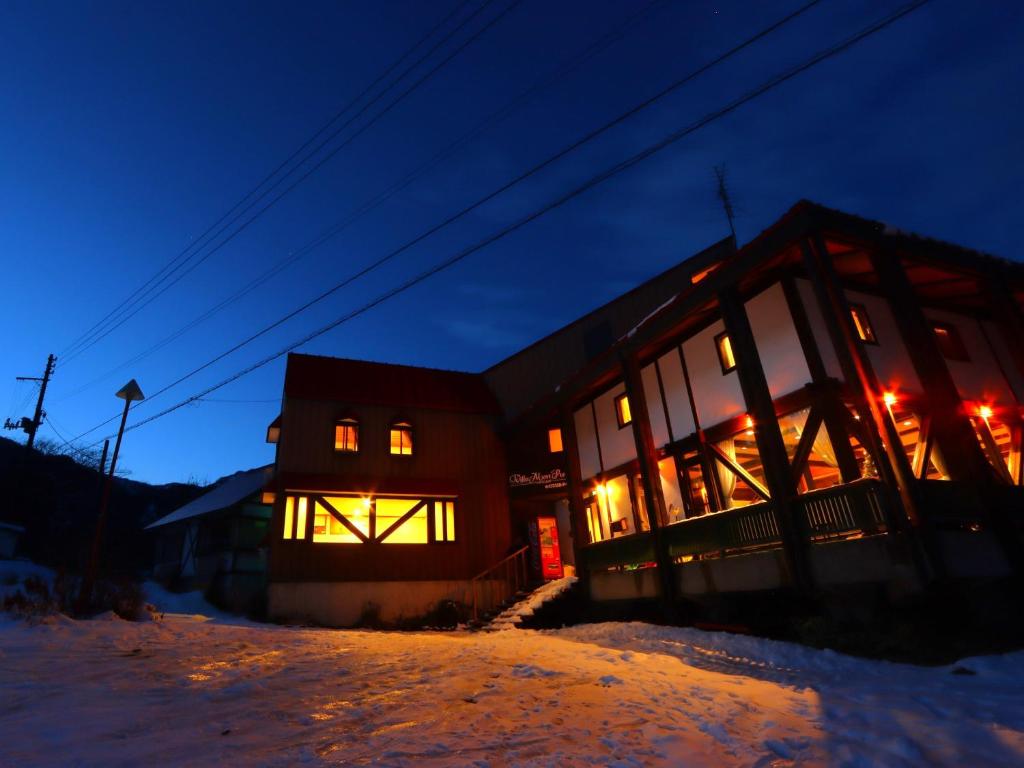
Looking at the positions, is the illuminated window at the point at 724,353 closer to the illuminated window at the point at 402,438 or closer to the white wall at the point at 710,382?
the white wall at the point at 710,382

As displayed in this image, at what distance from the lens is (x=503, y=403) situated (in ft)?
83.8

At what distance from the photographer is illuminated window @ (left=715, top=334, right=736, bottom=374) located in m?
15.0

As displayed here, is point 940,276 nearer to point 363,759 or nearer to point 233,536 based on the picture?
point 363,759

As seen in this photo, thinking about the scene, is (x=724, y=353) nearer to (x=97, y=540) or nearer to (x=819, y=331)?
(x=819, y=331)

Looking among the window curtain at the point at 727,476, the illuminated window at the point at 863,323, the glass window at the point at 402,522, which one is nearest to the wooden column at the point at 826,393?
the illuminated window at the point at 863,323

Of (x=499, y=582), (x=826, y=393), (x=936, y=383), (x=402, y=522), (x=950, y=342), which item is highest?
(x=950, y=342)

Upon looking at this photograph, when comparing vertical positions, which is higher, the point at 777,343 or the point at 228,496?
the point at 228,496

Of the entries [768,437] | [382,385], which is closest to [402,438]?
[382,385]

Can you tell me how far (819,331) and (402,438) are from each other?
15.5 m

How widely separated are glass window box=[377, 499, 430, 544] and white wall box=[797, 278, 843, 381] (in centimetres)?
1489

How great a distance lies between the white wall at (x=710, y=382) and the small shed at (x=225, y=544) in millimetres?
18183

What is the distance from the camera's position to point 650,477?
15336 mm

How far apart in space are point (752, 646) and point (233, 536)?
80.0ft

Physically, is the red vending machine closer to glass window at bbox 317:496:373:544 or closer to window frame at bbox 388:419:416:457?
window frame at bbox 388:419:416:457
